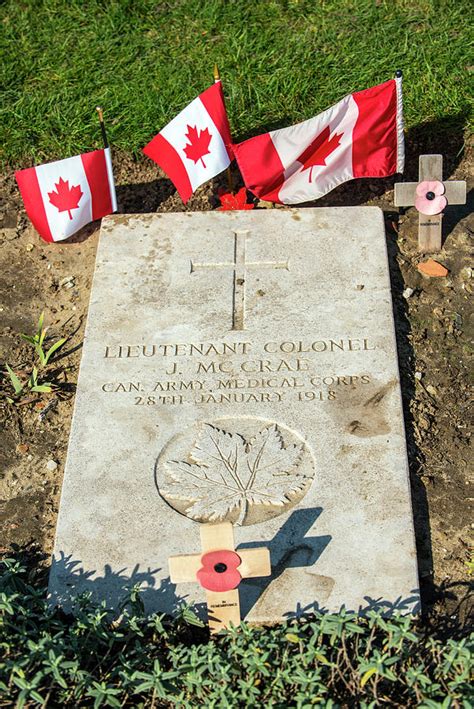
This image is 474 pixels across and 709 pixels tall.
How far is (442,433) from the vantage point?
225 inches

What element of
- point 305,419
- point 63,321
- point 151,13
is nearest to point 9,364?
point 63,321

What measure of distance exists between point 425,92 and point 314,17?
127 cm

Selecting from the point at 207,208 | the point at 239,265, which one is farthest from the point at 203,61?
the point at 239,265

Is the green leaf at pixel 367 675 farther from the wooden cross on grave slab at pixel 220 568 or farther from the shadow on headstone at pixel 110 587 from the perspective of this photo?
the shadow on headstone at pixel 110 587

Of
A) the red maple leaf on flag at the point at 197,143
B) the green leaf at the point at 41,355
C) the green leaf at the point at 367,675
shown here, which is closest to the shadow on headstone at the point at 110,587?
the green leaf at the point at 367,675

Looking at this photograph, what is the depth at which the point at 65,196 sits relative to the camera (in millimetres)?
6738

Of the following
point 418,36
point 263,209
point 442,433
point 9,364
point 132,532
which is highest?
point 418,36

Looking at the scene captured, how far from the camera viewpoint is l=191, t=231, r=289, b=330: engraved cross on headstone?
6.18 m

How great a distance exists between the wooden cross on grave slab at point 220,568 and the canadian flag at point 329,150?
118 inches

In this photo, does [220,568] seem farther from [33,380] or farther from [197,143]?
[197,143]

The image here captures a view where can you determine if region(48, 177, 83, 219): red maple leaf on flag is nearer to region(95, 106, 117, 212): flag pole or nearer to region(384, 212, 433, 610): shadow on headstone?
region(95, 106, 117, 212): flag pole

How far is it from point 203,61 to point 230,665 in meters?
5.27

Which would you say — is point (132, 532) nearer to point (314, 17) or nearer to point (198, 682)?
point (198, 682)

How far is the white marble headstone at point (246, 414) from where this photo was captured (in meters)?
4.93
